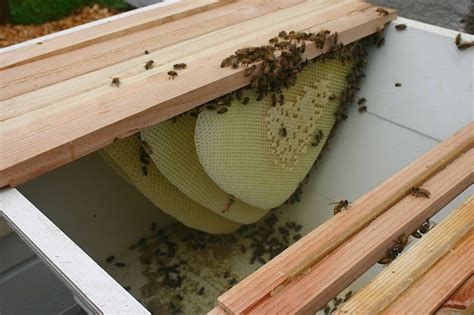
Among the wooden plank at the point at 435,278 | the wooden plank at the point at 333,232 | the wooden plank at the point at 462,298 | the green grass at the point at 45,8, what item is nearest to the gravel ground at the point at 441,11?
the wooden plank at the point at 333,232

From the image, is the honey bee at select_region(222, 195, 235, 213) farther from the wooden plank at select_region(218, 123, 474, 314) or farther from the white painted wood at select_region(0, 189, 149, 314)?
the white painted wood at select_region(0, 189, 149, 314)

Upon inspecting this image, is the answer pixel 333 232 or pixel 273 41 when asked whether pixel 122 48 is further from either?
pixel 333 232

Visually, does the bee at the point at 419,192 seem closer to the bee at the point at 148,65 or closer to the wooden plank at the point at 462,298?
the wooden plank at the point at 462,298

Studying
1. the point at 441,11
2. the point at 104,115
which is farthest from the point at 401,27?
the point at 104,115

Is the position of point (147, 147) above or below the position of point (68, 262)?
below

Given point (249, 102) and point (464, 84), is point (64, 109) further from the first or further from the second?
point (464, 84)

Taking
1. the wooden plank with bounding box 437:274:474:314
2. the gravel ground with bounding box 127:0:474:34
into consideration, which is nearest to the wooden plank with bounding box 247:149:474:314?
the wooden plank with bounding box 437:274:474:314
